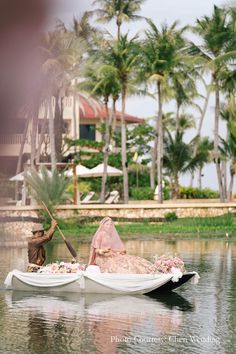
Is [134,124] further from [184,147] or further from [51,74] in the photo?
[51,74]

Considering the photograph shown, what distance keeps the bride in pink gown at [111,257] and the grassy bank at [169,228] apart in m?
17.6

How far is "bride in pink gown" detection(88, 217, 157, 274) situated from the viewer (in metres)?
12.7

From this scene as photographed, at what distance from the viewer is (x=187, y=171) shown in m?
48.5

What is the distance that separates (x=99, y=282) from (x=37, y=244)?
1.25 m

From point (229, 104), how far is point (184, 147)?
3.69 metres

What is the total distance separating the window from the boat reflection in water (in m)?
44.8

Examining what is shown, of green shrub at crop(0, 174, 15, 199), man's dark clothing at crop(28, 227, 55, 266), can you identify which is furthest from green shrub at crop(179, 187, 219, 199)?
green shrub at crop(0, 174, 15, 199)

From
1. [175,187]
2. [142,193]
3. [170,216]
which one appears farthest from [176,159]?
[170,216]

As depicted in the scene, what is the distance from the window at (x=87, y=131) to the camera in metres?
57.8

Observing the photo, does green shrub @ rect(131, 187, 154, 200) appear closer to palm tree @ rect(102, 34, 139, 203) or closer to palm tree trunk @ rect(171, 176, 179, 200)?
palm tree trunk @ rect(171, 176, 179, 200)

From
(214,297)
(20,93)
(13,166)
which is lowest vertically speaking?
(214,297)

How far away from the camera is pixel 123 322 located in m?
10.1

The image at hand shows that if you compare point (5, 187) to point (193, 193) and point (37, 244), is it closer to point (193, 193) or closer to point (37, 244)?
point (37, 244)

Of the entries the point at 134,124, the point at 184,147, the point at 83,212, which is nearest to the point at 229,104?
the point at 184,147
